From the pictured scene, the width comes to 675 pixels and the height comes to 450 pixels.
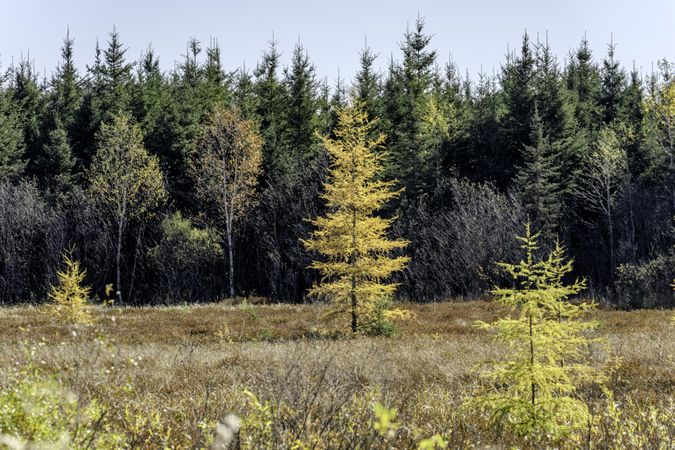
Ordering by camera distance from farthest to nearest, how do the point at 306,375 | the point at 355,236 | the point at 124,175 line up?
1. the point at 124,175
2. the point at 355,236
3. the point at 306,375

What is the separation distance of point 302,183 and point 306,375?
103 feet

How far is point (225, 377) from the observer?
10.5 meters

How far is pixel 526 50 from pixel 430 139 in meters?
8.46

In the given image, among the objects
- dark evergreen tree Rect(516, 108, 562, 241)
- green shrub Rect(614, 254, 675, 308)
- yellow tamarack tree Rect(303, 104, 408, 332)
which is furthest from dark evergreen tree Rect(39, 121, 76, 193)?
green shrub Rect(614, 254, 675, 308)

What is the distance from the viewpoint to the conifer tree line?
3425 cm

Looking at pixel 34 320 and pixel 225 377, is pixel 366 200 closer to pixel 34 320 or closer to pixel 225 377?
pixel 225 377

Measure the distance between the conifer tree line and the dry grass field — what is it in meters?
8.60

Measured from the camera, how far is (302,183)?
128 feet

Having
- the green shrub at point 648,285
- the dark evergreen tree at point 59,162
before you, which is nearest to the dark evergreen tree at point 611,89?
the green shrub at point 648,285

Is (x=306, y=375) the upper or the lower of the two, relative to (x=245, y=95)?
lower

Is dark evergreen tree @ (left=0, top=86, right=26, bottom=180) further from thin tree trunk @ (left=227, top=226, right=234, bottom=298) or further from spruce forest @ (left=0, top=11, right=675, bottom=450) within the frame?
thin tree trunk @ (left=227, top=226, right=234, bottom=298)

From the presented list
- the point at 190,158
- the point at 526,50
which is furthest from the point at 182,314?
the point at 526,50

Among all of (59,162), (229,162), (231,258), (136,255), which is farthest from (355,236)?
(59,162)

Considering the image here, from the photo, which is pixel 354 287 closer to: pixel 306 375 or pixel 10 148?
pixel 306 375
